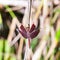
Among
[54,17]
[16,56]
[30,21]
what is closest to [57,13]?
[54,17]

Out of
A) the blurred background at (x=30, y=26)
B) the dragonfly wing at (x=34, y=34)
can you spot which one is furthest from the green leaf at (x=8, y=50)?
the dragonfly wing at (x=34, y=34)

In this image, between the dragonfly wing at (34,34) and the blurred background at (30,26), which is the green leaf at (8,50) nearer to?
the blurred background at (30,26)

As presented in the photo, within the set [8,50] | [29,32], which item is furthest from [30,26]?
[8,50]

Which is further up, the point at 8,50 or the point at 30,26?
the point at 30,26

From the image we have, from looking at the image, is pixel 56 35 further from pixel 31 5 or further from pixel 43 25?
pixel 31 5

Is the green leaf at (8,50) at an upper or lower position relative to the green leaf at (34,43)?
lower

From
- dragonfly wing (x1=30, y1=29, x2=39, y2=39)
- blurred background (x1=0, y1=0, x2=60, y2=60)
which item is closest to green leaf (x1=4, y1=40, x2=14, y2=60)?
blurred background (x1=0, y1=0, x2=60, y2=60)

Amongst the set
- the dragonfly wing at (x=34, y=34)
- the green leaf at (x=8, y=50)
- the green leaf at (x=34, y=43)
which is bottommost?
the green leaf at (x=8, y=50)

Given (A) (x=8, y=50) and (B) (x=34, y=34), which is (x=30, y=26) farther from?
(A) (x=8, y=50)
